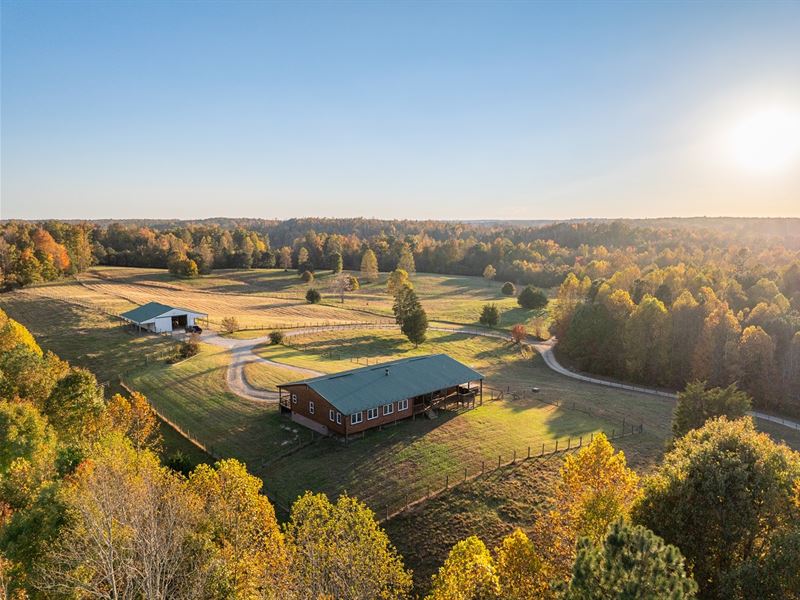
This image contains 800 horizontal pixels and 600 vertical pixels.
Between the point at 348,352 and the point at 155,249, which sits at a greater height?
the point at 155,249

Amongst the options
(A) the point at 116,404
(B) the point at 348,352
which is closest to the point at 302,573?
(A) the point at 116,404

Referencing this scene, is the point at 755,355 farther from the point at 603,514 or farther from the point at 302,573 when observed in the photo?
the point at 302,573

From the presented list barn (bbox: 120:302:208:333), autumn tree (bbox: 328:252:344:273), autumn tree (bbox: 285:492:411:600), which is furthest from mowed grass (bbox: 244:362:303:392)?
autumn tree (bbox: 328:252:344:273)

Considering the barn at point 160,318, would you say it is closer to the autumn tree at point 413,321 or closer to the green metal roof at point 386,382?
the autumn tree at point 413,321

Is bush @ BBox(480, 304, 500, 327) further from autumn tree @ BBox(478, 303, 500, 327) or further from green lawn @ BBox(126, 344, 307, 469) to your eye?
green lawn @ BBox(126, 344, 307, 469)

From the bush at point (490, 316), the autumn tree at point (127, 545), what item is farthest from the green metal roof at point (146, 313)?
the bush at point (490, 316)

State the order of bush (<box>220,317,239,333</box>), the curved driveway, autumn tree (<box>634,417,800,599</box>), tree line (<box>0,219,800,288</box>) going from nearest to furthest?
1. autumn tree (<box>634,417,800,599</box>)
2. the curved driveway
3. bush (<box>220,317,239,333</box>)
4. tree line (<box>0,219,800,288</box>)
